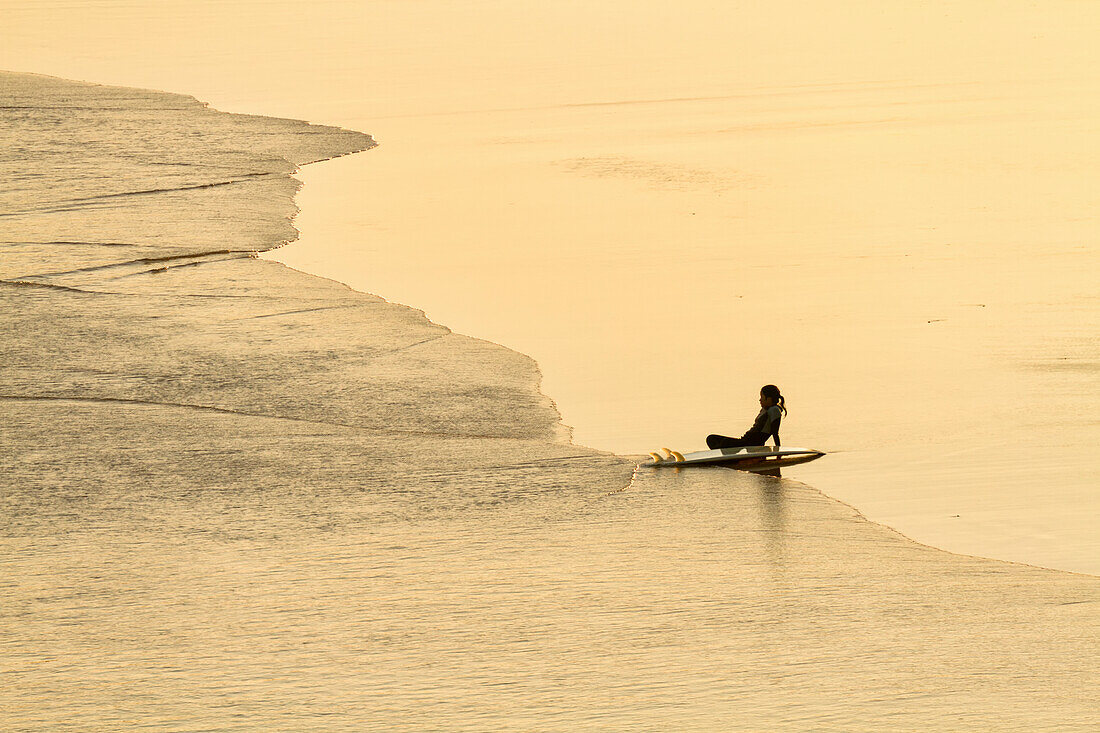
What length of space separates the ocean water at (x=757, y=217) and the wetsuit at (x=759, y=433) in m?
0.30

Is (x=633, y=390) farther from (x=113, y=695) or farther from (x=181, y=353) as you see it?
(x=113, y=695)

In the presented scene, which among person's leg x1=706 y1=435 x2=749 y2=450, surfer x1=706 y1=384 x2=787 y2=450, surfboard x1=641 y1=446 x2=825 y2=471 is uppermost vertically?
surfer x1=706 y1=384 x2=787 y2=450

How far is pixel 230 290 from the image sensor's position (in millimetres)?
11023

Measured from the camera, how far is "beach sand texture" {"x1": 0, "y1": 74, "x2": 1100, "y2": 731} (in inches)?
194

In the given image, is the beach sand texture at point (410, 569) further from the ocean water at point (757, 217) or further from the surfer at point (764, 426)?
the ocean water at point (757, 217)

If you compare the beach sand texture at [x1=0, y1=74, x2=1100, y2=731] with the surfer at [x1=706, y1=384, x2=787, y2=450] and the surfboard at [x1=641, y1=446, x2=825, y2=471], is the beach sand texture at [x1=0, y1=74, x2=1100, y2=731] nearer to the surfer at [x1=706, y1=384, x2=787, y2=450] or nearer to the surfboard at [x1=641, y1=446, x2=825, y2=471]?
the surfboard at [x1=641, y1=446, x2=825, y2=471]

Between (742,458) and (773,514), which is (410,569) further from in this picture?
(742,458)

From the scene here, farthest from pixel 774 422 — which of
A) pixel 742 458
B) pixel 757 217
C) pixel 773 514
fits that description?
pixel 757 217

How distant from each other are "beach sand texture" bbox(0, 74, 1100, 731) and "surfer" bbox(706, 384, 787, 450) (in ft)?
0.69

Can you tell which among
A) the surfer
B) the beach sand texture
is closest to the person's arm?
the surfer

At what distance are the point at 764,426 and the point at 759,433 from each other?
1.6 inches

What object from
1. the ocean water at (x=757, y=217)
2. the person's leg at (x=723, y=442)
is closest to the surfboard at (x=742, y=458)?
the person's leg at (x=723, y=442)

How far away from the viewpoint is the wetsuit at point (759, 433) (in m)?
7.61

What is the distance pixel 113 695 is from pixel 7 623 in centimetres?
82
